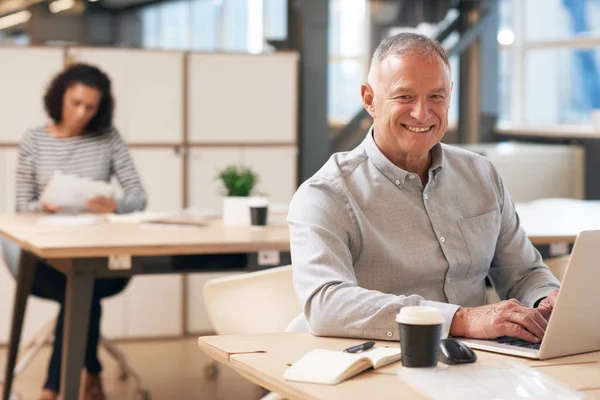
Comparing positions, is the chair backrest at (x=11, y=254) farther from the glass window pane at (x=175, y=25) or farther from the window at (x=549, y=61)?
the glass window pane at (x=175, y=25)

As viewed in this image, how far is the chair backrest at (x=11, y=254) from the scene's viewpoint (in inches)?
156

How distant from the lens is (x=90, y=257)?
336 cm

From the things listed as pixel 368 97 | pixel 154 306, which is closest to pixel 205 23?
pixel 154 306

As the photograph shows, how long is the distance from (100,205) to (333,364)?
2.66 m

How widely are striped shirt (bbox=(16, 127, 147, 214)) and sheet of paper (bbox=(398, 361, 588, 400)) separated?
2.85 m

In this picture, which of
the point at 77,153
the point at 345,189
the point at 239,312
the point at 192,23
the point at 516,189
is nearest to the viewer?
the point at 345,189

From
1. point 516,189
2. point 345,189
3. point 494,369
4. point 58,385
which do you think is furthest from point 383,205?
Result: point 516,189

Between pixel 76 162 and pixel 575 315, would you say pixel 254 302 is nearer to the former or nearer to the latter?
pixel 575 315

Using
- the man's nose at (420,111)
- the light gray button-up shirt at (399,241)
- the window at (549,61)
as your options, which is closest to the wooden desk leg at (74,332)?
the light gray button-up shirt at (399,241)

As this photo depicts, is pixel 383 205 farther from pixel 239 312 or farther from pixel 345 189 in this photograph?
pixel 239 312

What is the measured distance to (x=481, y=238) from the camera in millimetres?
2430

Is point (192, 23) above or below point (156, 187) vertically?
above

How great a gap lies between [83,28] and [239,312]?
14671mm

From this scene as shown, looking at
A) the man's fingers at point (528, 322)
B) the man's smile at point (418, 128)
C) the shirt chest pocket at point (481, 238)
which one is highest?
the man's smile at point (418, 128)
